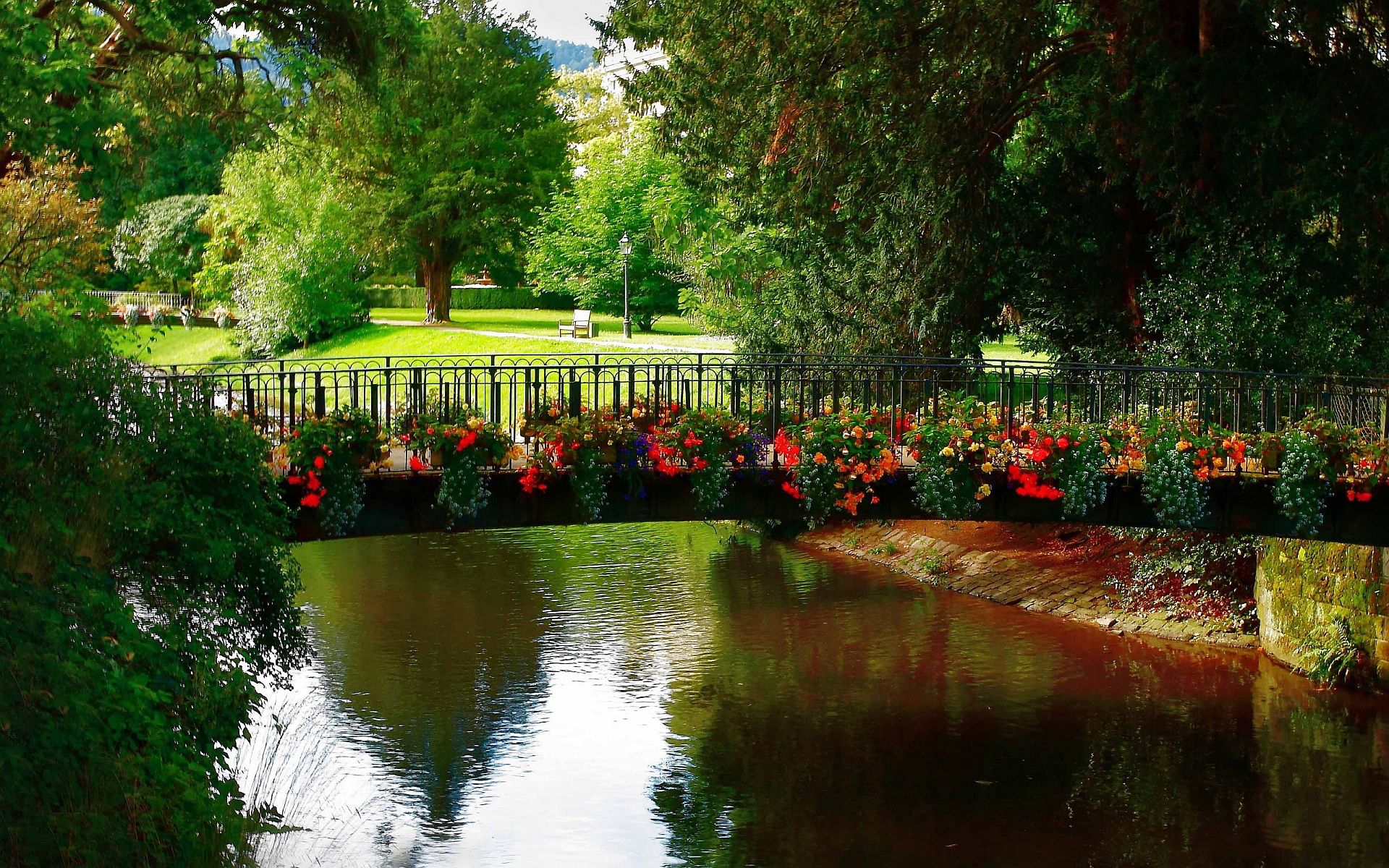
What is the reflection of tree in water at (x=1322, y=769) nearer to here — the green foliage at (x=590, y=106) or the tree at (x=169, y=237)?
the tree at (x=169, y=237)

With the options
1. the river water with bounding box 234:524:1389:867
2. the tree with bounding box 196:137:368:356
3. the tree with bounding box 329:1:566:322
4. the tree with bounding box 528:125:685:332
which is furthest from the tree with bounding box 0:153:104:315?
the tree with bounding box 329:1:566:322

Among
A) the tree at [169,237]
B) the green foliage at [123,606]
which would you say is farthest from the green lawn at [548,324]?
the green foliage at [123,606]

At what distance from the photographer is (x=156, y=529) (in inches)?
359

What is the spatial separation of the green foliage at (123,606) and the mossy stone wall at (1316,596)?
436 inches

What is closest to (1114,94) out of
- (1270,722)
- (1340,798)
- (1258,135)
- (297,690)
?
(1258,135)

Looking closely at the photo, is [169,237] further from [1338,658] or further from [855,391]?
[1338,658]

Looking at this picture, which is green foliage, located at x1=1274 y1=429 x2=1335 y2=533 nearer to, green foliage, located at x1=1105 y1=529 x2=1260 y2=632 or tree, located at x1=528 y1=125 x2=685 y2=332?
green foliage, located at x1=1105 y1=529 x2=1260 y2=632

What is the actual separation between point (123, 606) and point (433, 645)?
29.7 feet

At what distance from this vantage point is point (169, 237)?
173ft

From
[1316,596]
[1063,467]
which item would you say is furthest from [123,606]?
[1316,596]

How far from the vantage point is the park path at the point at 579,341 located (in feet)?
112

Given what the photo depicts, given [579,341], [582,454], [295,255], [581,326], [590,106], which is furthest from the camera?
[590,106]

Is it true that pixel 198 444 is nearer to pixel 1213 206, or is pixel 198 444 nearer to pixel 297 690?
pixel 297 690

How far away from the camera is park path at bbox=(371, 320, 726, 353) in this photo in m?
34.1
